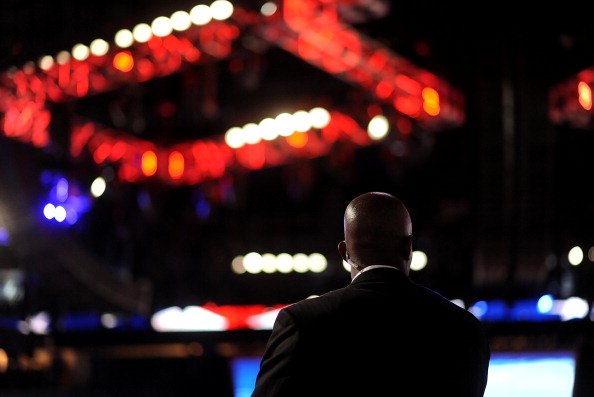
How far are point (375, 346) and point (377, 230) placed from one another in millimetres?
279

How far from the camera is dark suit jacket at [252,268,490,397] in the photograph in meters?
1.81

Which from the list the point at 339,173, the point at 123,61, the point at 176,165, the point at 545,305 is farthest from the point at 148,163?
the point at 545,305

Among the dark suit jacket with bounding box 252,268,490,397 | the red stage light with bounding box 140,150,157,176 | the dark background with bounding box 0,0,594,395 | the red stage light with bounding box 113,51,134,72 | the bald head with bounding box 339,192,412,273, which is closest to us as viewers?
the dark suit jacket with bounding box 252,268,490,397

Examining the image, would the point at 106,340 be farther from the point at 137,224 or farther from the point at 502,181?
the point at 137,224

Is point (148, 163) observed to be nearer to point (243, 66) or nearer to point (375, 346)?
point (243, 66)

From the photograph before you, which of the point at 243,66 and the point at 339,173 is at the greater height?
the point at 339,173

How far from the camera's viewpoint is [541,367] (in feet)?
8.90

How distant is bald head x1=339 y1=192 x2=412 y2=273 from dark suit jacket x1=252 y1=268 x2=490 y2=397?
4 centimetres

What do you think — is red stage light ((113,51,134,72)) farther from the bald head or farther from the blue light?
the bald head

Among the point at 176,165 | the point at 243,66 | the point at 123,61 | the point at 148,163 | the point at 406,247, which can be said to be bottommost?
the point at 406,247

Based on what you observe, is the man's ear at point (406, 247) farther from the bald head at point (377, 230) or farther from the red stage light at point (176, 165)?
the red stage light at point (176, 165)

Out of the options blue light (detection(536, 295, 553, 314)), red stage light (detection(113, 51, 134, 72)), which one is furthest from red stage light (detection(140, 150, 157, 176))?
blue light (detection(536, 295, 553, 314))

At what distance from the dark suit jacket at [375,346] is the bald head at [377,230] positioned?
0.04 metres

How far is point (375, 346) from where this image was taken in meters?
1.86
